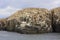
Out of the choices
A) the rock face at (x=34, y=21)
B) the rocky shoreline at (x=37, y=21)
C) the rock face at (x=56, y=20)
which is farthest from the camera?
the rock face at (x=56, y=20)

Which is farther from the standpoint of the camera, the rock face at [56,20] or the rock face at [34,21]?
the rock face at [56,20]

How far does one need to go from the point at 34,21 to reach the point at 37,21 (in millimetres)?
1162

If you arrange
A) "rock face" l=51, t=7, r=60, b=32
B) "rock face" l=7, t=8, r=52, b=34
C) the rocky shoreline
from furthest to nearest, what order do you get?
"rock face" l=51, t=7, r=60, b=32, the rocky shoreline, "rock face" l=7, t=8, r=52, b=34

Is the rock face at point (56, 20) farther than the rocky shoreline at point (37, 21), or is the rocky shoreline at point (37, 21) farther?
the rock face at point (56, 20)

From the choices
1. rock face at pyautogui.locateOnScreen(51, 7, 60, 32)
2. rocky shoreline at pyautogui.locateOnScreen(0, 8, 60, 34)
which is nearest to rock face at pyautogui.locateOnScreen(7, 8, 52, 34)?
rocky shoreline at pyautogui.locateOnScreen(0, 8, 60, 34)

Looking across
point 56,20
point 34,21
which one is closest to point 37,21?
point 34,21

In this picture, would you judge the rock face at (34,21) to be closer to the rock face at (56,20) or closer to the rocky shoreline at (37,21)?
the rocky shoreline at (37,21)

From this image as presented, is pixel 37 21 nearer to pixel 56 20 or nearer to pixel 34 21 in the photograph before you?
pixel 34 21

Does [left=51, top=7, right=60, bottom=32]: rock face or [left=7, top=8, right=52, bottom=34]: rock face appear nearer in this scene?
[left=7, top=8, right=52, bottom=34]: rock face

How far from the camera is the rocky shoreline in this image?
67188 millimetres

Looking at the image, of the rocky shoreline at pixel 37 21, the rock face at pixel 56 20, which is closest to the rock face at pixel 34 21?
the rocky shoreline at pixel 37 21

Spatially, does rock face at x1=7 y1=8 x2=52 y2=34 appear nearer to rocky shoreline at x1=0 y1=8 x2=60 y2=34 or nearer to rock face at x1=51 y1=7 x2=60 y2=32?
rocky shoreline at x1=0 y1=8 x2=60 y2=34

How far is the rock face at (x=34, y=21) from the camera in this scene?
6700 cm

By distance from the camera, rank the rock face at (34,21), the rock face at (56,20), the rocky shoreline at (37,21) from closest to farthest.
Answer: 1. the rock face at (34,21)
2. the rocky shoreline at (37,21)
3. the rock face at (56,20)
